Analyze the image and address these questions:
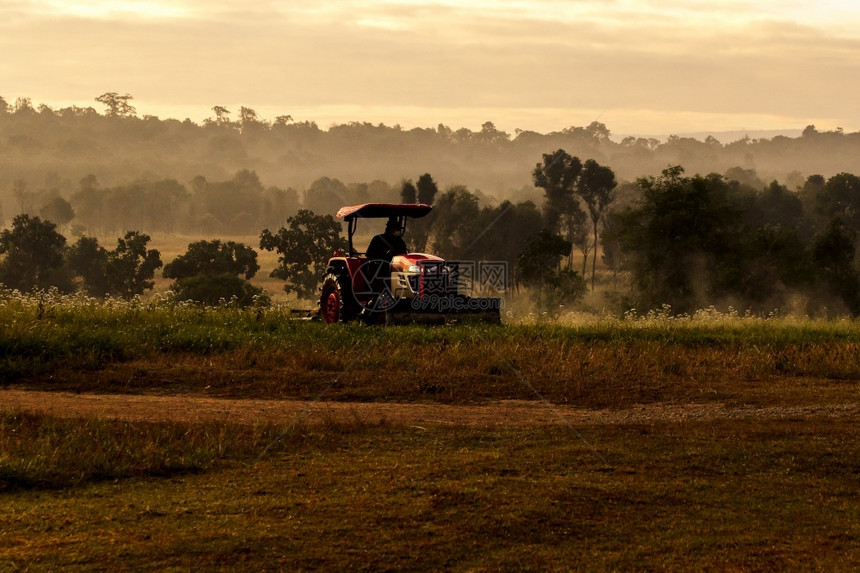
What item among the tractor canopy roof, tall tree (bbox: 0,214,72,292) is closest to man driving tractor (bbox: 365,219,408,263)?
the tractor canopy roof

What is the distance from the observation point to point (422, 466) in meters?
10.4

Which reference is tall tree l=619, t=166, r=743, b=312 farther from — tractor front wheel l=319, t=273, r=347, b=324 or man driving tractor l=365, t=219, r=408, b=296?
man driving tractor l=365, t=219, r=408, b=296

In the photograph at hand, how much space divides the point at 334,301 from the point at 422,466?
11692mm

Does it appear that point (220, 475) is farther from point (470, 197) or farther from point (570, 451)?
point (470, 197)

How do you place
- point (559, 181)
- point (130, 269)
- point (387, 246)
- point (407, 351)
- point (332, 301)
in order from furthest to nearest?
point (559, 181) < point (130, 269) < point (332, 301) < point (387, 246) < point (407, 351)

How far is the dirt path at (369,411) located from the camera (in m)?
12.8

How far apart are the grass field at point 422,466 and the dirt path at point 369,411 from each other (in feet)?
1.36

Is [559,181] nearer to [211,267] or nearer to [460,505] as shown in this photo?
[211,267]

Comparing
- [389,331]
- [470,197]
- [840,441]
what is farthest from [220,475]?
[470,197]

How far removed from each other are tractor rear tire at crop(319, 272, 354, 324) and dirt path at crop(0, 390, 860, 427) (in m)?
7.15

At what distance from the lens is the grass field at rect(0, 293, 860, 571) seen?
26.2 feet

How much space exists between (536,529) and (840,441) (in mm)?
4875

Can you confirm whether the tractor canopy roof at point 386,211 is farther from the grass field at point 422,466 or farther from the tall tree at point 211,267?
the tall tree at point 211,267

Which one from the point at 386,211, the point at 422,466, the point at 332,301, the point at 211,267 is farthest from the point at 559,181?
the point at 422,466
